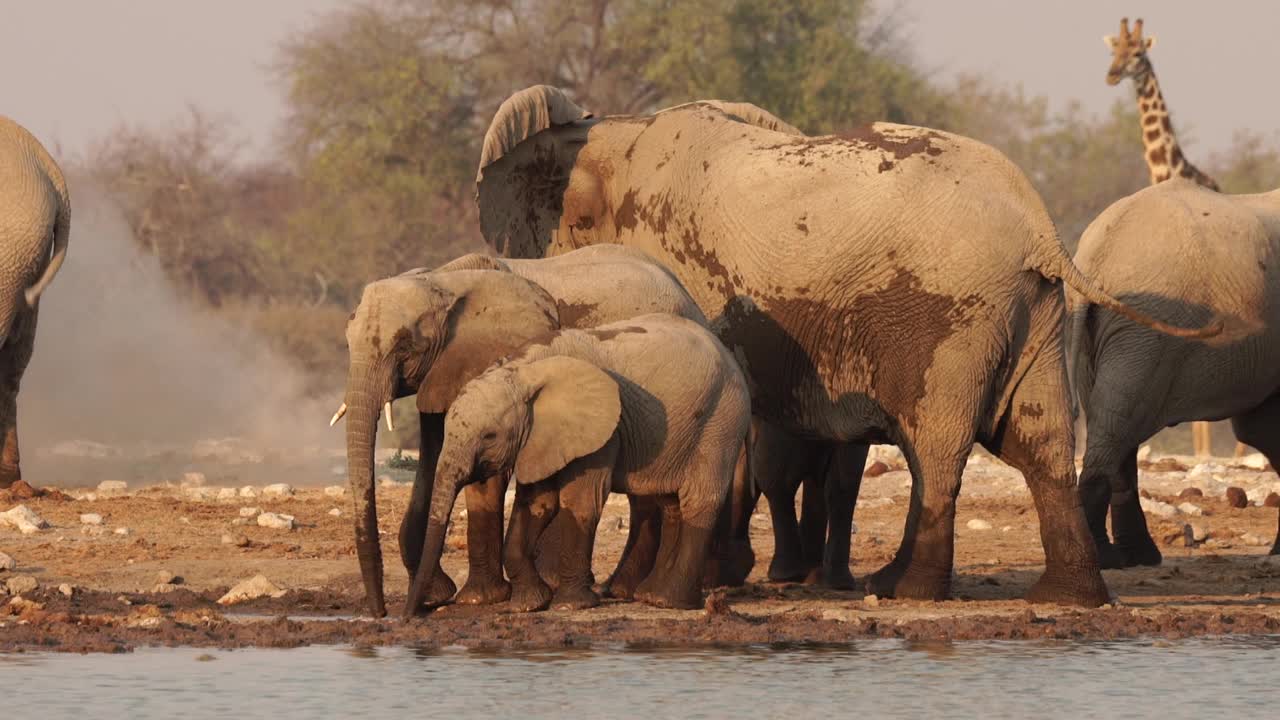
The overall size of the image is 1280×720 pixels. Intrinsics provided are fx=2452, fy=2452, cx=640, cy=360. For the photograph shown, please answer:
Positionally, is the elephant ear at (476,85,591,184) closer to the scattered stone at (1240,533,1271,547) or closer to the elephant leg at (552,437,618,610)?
the elephant leg at (552,437,618,610)

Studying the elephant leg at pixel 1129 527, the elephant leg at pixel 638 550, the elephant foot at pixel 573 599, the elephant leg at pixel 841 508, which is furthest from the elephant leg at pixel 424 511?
the elephant leg at pixel 1129 527

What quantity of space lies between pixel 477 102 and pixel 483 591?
26034 mm

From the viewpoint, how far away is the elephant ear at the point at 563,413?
30.0 ft

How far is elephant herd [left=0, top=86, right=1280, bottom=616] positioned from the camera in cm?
931

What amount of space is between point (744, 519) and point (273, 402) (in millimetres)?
18627

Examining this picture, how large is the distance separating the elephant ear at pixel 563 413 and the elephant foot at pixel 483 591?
52cm

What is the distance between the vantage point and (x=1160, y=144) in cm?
1841

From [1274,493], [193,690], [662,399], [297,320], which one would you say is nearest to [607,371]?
[662,399]

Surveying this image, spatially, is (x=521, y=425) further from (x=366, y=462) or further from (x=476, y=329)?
(x=366, y=462)

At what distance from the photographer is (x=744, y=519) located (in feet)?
35.8

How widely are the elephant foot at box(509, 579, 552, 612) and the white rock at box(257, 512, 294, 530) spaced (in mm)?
3524

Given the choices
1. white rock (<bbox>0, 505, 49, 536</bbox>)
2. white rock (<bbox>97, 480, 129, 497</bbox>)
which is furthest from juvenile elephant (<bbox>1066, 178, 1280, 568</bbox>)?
white rock (<bbox>97, 480, 129, 497</bbox>)

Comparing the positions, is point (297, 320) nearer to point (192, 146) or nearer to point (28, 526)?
point (192, 146)

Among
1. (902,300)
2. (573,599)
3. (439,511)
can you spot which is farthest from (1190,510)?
(439,511)
